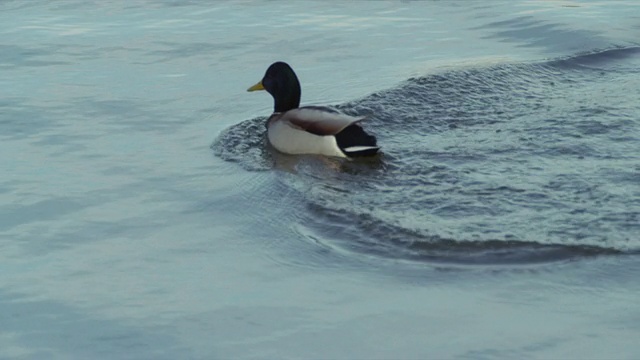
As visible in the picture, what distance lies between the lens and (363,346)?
6.11 meters

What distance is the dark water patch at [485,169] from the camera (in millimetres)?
7613

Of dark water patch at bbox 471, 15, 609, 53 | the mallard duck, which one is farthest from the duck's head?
dark water patch at bbox 471, 15, 609, 53

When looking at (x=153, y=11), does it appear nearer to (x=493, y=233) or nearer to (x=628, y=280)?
(x=493, y=233)

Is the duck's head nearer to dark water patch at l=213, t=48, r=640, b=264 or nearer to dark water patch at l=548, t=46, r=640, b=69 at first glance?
dark water patch at l=213, t=48, r=640, b=264

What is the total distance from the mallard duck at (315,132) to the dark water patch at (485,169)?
0.42 ft

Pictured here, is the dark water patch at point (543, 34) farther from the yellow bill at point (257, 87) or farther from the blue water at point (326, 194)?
the yellow bill at point (257, 87)

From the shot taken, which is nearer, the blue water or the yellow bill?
the blue water

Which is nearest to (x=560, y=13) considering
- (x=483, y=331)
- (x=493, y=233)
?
(x=493, y=233)

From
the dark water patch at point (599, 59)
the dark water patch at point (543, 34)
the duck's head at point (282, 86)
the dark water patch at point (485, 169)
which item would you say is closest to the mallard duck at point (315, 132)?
the duck's head at point (282, 86)

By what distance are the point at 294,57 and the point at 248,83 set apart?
106 centimetres

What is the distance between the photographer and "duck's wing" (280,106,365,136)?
1009cm

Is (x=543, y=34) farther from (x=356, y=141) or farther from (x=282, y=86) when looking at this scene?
(x=356, y=141)

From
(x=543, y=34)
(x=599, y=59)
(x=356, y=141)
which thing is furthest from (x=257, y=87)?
(x=543, y=34)

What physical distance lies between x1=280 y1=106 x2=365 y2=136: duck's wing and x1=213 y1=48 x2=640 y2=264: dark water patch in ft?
0.87
